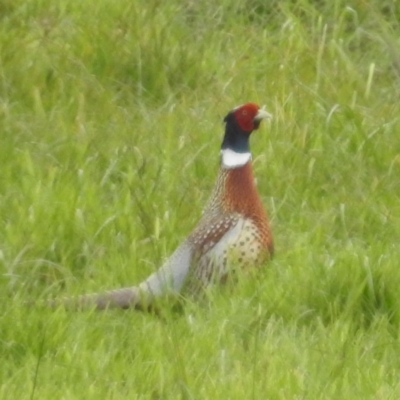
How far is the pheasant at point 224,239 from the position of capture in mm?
4941

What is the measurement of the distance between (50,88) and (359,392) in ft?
9.72

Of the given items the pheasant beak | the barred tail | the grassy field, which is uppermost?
the pheasant beak

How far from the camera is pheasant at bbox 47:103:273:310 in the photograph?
4.94 m

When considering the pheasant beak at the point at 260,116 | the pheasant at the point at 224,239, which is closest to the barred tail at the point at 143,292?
the pheasant at the point at 224,239

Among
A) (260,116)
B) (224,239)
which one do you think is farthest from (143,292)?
(260,116)

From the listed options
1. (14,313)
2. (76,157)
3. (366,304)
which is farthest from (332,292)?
(76,157)

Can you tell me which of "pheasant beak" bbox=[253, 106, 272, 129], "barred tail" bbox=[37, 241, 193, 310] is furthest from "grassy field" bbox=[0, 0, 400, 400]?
"pheasant beak" bbox=[253, 106, 272, 129]

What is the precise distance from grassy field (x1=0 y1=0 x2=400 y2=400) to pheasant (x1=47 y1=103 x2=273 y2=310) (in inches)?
3.7

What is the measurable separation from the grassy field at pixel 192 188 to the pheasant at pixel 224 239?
94 millimetres

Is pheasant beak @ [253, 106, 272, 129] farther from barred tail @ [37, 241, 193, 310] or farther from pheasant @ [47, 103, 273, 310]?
barred tail @ [37, 241, 193, 310]

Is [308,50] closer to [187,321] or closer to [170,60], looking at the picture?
[170,60]

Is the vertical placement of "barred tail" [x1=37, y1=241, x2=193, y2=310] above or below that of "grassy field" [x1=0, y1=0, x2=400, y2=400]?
below

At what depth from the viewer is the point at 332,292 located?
190 inches

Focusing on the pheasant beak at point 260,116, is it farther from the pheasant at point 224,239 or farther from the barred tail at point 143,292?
the barred tail at point 143,292
